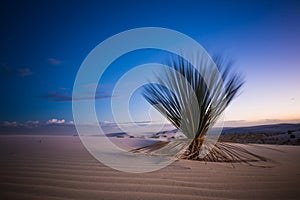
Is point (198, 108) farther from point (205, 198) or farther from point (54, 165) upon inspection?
point (54, 165)

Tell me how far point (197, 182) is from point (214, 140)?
1.04 metres

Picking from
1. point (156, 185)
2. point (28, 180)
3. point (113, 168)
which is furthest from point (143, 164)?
point (28, 180)

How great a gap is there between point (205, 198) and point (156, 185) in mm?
365

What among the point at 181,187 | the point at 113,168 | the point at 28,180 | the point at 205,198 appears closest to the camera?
the point at 205,198

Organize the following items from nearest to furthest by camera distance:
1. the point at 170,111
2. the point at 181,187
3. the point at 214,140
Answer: the point at 181,187 < the point at 214,140 < the point at 170,111

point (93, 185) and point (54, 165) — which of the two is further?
point (54, 165)

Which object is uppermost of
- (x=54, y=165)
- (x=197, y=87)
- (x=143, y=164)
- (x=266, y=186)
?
(x=197, y=87)

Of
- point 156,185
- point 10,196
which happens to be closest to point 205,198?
point 156,185

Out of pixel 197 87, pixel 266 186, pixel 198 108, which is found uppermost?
pixel 197 87

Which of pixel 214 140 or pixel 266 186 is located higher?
pixel 214 140

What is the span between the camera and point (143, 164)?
200cm

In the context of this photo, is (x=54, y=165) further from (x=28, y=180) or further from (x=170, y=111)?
(x=170, y=111)

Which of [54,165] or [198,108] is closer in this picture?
[54,165]

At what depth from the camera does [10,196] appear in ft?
3.93
